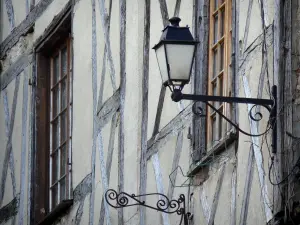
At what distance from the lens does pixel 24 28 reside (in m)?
14.7

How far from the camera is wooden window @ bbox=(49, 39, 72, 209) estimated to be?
1367 centimetres

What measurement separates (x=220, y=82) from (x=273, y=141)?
4.17ft

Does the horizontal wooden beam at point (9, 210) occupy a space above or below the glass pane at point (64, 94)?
below

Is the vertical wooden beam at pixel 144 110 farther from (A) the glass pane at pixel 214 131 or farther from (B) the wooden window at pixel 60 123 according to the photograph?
(B) the wooden window at pixel 60 123

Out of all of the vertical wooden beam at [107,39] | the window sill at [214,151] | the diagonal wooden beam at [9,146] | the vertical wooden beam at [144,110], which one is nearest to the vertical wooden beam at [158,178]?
the vertical wooden beam at [144,110]

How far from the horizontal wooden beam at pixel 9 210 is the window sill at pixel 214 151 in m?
4.23

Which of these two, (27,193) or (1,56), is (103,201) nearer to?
(27,193)

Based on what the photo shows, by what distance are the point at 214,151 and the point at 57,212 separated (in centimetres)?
333

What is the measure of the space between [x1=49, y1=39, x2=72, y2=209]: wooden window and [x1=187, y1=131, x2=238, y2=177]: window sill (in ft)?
10.2

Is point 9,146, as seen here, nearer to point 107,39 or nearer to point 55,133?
point 55,133

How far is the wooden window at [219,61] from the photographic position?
10.3 m

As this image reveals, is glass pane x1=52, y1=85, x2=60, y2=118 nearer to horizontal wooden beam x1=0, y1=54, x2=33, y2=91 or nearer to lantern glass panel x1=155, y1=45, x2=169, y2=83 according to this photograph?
horizontal wooden beam x1=0, y1=54, x2=33, y2=91

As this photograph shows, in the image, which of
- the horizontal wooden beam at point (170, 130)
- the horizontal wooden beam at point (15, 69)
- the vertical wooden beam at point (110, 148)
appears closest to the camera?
the horizontal wooden beam at point (170, 130)

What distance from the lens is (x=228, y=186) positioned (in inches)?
391
